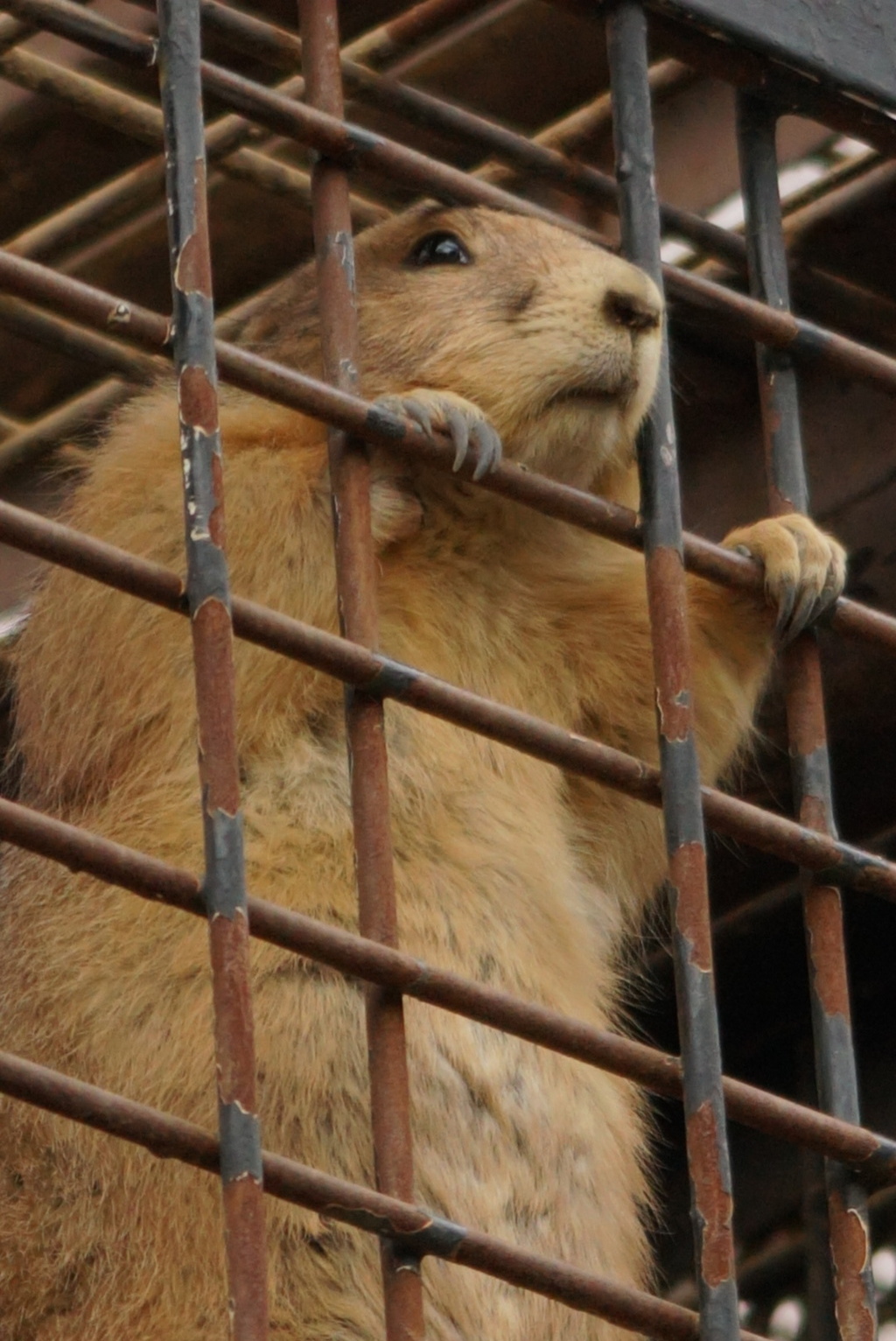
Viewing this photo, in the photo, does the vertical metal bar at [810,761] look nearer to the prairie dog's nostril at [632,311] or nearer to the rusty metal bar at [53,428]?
the prairie dog's nostril at [632,311]

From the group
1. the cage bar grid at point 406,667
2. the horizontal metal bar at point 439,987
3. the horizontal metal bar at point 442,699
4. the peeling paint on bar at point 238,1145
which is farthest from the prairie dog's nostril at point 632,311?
the peeling paint on bar at point 238,1145

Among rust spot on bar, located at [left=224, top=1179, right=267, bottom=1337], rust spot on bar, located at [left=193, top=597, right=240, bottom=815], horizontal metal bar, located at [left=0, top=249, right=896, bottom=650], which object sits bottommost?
rust spot on bar, located at [left=224, top=1179, right=267, bottom=1337]

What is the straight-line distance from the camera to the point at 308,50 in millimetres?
4535

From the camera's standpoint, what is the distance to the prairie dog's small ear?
5062 mm

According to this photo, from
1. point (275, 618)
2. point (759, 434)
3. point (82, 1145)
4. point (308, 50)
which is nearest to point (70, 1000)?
point (82, 1145)

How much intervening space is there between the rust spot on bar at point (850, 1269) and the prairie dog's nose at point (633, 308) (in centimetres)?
162

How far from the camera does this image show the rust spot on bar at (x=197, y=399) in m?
3.72

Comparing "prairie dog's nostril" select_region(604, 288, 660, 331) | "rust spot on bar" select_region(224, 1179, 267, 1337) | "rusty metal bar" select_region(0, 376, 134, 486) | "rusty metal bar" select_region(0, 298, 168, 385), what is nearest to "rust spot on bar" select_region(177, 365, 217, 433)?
"rust spot on bar" select_region(224, 1179, 267, 1337)

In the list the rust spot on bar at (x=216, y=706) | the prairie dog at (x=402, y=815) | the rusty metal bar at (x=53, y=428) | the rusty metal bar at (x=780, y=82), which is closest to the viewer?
the rust spot on bar at (x=216, y=706)

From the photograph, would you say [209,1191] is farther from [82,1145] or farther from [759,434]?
[759,434]

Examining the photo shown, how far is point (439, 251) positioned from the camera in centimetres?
593

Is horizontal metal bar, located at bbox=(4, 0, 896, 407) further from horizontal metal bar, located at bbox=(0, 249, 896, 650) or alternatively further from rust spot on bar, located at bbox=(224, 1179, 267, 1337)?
rust spot on bar, located at bbox=(224, 1179, 267, 1337)

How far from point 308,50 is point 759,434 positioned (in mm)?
2209

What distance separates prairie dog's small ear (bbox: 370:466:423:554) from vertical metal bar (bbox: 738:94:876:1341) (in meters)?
0.68
